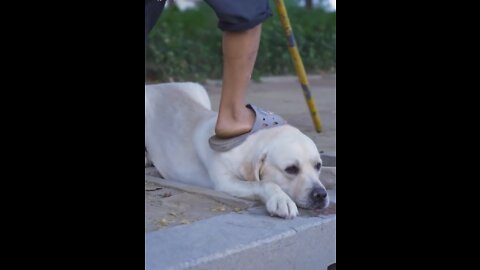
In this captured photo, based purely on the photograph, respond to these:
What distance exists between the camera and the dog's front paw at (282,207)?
206cm

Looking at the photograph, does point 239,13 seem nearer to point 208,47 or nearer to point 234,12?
point 234,12

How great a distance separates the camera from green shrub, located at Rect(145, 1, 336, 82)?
7.16 m

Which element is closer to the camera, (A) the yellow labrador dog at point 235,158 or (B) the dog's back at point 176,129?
(A) the yellow labrador dog at point 235,158

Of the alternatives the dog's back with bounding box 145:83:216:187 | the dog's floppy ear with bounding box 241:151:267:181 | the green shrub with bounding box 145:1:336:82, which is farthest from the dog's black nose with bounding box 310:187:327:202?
the green shrub with bounding box 145:1:336:82

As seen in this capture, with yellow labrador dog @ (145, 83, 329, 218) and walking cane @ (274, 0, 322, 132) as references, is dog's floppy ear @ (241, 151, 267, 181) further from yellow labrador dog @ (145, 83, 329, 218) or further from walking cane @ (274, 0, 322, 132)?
walking cane @ (274, 0, 322, 132)

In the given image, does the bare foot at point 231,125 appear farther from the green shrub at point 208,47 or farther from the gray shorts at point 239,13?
the green shrub at point 208,47

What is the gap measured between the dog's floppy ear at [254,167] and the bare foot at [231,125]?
0.43ft

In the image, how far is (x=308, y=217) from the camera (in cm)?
208

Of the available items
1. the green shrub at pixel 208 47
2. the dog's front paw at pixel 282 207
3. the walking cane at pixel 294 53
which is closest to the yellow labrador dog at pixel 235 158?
the dog's front paw at pixel 282 207

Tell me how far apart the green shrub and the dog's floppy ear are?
13.9ft
